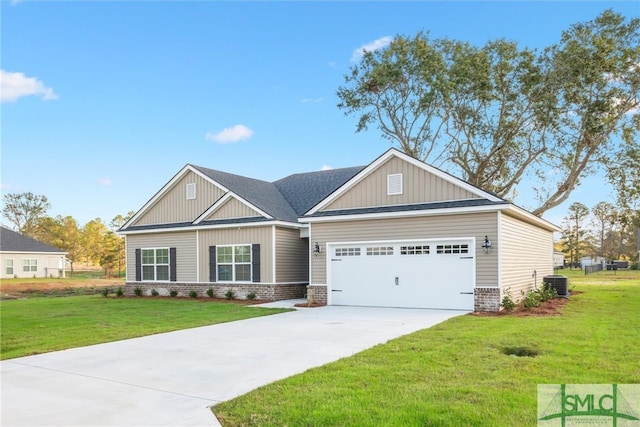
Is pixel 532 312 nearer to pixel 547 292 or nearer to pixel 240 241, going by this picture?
pixel 547 292

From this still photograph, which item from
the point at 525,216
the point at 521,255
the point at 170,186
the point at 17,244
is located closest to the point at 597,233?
the point at 521,255

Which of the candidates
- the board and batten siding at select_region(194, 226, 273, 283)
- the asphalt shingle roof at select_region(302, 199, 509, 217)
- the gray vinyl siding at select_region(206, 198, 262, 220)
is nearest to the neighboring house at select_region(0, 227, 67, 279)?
the board and batten siding at select_region(194, 226, 273, 283)

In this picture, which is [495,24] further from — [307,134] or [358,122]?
[307,134]

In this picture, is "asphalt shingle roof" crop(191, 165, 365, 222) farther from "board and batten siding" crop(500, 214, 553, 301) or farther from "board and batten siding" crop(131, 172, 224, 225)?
"board and batten siding" crop(500, 214, 553, 301)

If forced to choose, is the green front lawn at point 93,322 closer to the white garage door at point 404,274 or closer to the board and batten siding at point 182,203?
the white garage door at point 404,274

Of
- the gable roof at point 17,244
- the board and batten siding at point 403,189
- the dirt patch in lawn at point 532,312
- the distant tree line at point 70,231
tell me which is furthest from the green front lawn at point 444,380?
the gable roof at point 17,244

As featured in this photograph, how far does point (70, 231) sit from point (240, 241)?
135 ft

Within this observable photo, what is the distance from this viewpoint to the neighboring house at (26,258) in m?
40.0

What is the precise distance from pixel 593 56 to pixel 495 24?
15.6ft

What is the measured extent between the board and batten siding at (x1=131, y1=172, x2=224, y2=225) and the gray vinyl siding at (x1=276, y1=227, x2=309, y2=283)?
3685 mm

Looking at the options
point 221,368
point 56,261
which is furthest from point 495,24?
point 56,261

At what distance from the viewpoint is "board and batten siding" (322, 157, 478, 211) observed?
1458cm

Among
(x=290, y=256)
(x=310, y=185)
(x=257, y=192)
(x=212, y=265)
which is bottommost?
(x=212, y=265)

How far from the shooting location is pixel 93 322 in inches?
482
